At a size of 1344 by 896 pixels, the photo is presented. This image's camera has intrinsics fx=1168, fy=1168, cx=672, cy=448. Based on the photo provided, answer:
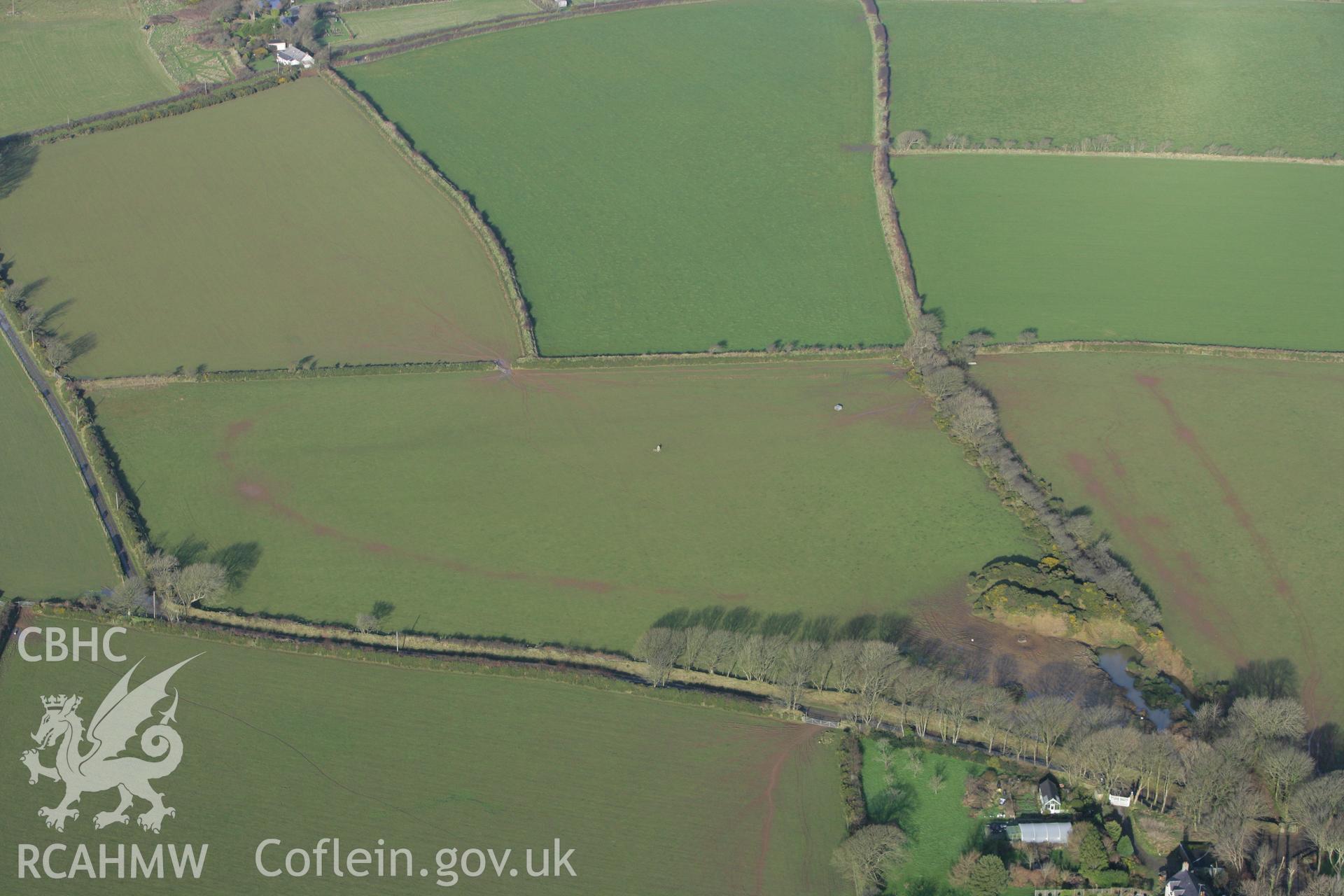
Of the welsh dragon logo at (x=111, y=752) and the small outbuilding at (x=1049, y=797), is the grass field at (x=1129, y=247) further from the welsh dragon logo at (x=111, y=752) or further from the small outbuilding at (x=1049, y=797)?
the welsh dragon logo at (x=111, y=752)

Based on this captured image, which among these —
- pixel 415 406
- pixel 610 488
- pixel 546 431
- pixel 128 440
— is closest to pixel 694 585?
pixel 610 488

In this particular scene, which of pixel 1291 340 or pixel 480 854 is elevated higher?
pixel 1291 340

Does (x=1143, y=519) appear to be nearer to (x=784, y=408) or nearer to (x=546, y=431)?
(x=784, y=408)

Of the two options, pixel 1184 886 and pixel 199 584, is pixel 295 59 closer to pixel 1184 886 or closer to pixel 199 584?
pixel 199 584

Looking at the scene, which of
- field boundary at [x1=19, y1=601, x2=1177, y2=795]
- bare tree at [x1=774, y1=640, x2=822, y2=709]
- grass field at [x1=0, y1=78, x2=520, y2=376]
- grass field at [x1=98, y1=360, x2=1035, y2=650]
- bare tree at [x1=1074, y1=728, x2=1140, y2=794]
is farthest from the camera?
grass field at [x1=0, y1=78, x2=520, y2=376]

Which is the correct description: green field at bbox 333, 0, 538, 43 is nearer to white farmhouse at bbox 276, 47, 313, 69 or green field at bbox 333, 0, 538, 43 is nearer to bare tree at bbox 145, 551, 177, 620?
white farmhouse at bbox 276, 47, 313, 69

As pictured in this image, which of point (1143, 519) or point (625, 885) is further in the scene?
point (1143, 519)

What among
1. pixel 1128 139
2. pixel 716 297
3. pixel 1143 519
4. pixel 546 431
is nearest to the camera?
pixel 1143 519

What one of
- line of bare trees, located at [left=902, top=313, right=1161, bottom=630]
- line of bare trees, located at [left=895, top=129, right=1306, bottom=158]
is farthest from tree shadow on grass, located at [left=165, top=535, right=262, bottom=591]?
line of bare trees, located at [left=895, top=129, right=1306, bottom=158]
